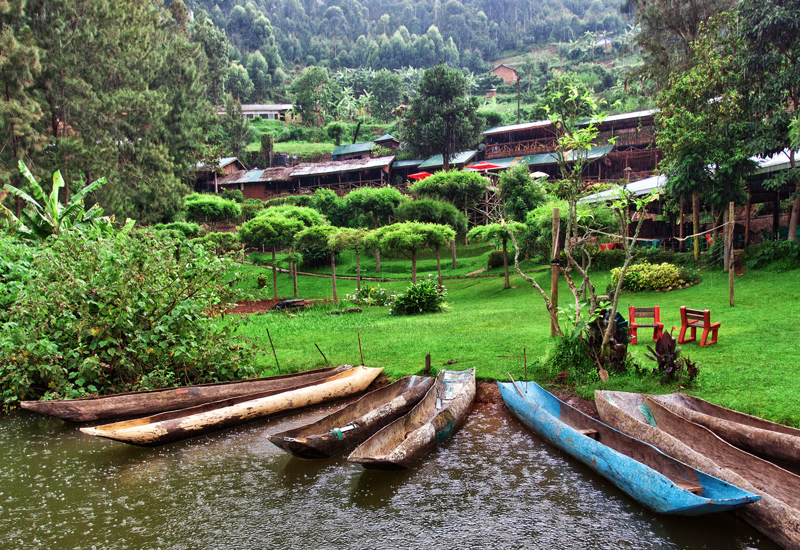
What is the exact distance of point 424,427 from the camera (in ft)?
25.5

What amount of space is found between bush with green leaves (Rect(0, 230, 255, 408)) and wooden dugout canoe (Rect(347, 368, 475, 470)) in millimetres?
4377

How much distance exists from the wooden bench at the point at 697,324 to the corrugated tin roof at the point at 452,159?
127ft

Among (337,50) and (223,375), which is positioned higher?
(337,50)

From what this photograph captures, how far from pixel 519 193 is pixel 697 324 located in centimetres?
2193

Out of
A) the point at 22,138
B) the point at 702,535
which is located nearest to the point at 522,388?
the point at 702,535

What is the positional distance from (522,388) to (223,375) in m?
5.67

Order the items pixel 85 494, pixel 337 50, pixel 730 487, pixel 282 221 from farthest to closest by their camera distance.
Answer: pixel 337 50, pixel 282 221, pixel 85 494, pixel 730 487

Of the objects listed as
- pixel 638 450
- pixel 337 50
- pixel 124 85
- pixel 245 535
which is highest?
pixel 337 50

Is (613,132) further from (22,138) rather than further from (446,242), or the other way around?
(22,138)

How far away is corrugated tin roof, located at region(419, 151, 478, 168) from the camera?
50.0m

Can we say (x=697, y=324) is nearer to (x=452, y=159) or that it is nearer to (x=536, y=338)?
(x=536, y=338)

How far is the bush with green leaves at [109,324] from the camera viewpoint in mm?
10031

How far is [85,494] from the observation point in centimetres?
706

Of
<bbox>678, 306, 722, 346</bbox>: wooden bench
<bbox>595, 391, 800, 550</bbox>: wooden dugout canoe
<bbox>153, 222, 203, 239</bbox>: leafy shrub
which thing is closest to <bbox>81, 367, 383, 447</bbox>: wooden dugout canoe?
<bbox>595, 391, 800, 550</bbox>: wooden dugout canoe
